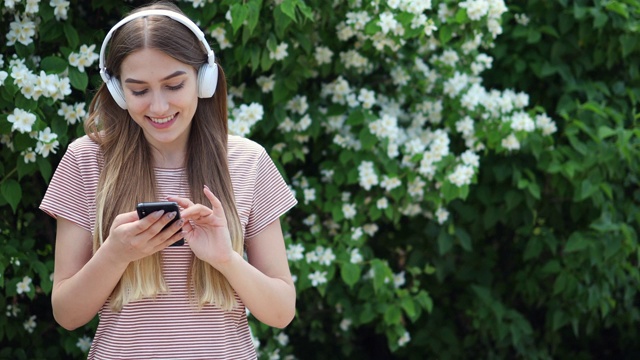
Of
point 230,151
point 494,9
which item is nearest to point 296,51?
point 494,9

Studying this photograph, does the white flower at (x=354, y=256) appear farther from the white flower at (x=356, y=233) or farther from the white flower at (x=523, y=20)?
the white flower at (x=523, y=20)

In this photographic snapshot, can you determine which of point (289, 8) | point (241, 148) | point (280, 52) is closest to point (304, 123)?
point (280, 52)

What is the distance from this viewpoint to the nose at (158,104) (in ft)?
6.57

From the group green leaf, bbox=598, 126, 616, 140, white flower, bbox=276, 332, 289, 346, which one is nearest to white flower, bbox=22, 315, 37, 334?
white flower, bbox=276, 332, 289, 346

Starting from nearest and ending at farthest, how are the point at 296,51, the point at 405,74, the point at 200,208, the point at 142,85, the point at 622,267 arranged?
the point at 200,208 → the point at 142,85 → the point at 296,51 → the point at 405,74 → the point at 622,267

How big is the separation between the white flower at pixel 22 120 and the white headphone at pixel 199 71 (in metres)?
→ 0.83

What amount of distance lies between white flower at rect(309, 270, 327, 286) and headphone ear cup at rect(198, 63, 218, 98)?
1.45m

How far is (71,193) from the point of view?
2076 mm

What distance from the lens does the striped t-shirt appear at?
204 cm

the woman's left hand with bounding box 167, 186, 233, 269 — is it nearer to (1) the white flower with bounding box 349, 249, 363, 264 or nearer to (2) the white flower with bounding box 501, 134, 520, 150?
(1) the white flower with bounding box 349, 249, 363, 264

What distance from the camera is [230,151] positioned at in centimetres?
220

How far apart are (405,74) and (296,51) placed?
23.8 inches

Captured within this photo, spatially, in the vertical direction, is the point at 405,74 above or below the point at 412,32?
below

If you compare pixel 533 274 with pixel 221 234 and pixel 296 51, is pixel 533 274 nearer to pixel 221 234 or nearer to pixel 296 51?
pixel 296 51
